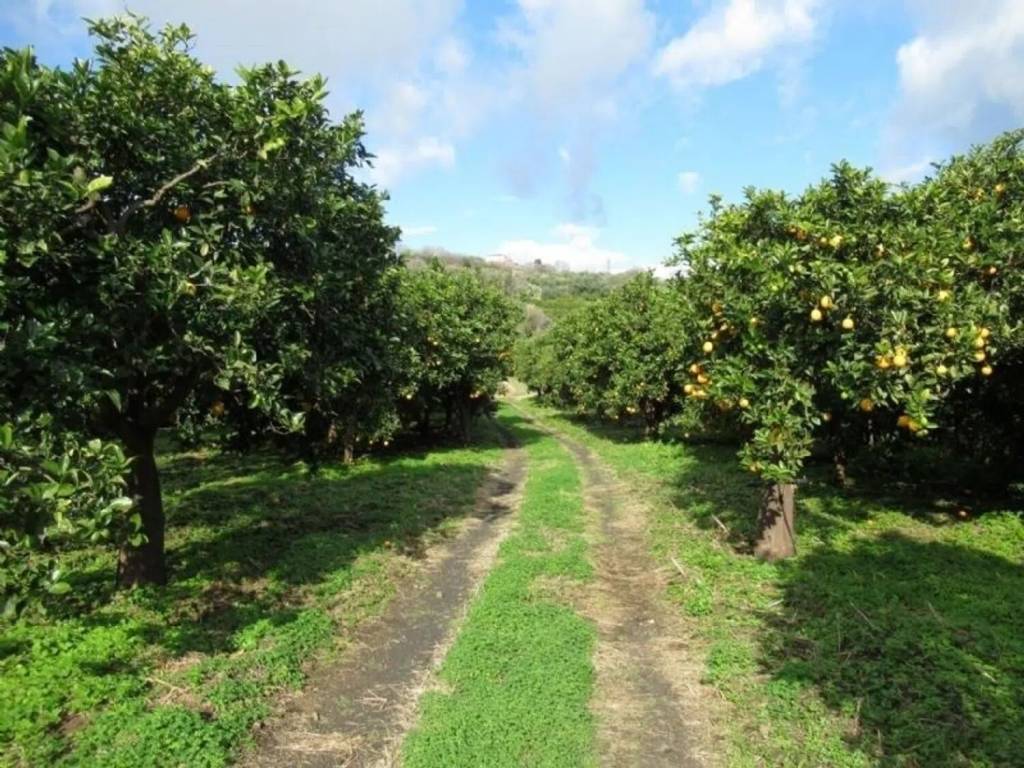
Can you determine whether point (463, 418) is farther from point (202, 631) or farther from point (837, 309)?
point (837, 309)

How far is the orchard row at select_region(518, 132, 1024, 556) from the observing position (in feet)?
28.1

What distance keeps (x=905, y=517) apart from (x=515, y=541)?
8.18 metres

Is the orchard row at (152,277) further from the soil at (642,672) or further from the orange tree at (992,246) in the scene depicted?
the orange tree at (992,246)

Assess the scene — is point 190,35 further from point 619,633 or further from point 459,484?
point 459,484

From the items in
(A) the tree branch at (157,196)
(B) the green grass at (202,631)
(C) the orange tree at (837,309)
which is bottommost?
(B) the green grass at (202,631)

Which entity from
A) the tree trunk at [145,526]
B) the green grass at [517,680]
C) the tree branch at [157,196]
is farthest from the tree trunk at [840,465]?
the tree branch at [157,196]

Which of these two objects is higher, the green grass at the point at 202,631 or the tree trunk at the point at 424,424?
the tree trunk at the point at 424,424

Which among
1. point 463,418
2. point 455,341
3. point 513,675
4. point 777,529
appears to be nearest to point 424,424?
point 463,418

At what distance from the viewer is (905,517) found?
13.8m

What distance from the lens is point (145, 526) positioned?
361 inches

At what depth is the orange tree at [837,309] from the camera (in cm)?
854

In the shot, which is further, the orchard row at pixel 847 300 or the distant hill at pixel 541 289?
the distant hill at pixel 541 289

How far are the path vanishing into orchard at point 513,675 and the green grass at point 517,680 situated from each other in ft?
0.05

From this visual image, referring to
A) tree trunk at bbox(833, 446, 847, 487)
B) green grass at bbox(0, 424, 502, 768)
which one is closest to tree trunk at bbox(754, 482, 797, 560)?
green grass at bbox(0, 424, 502, 768)
